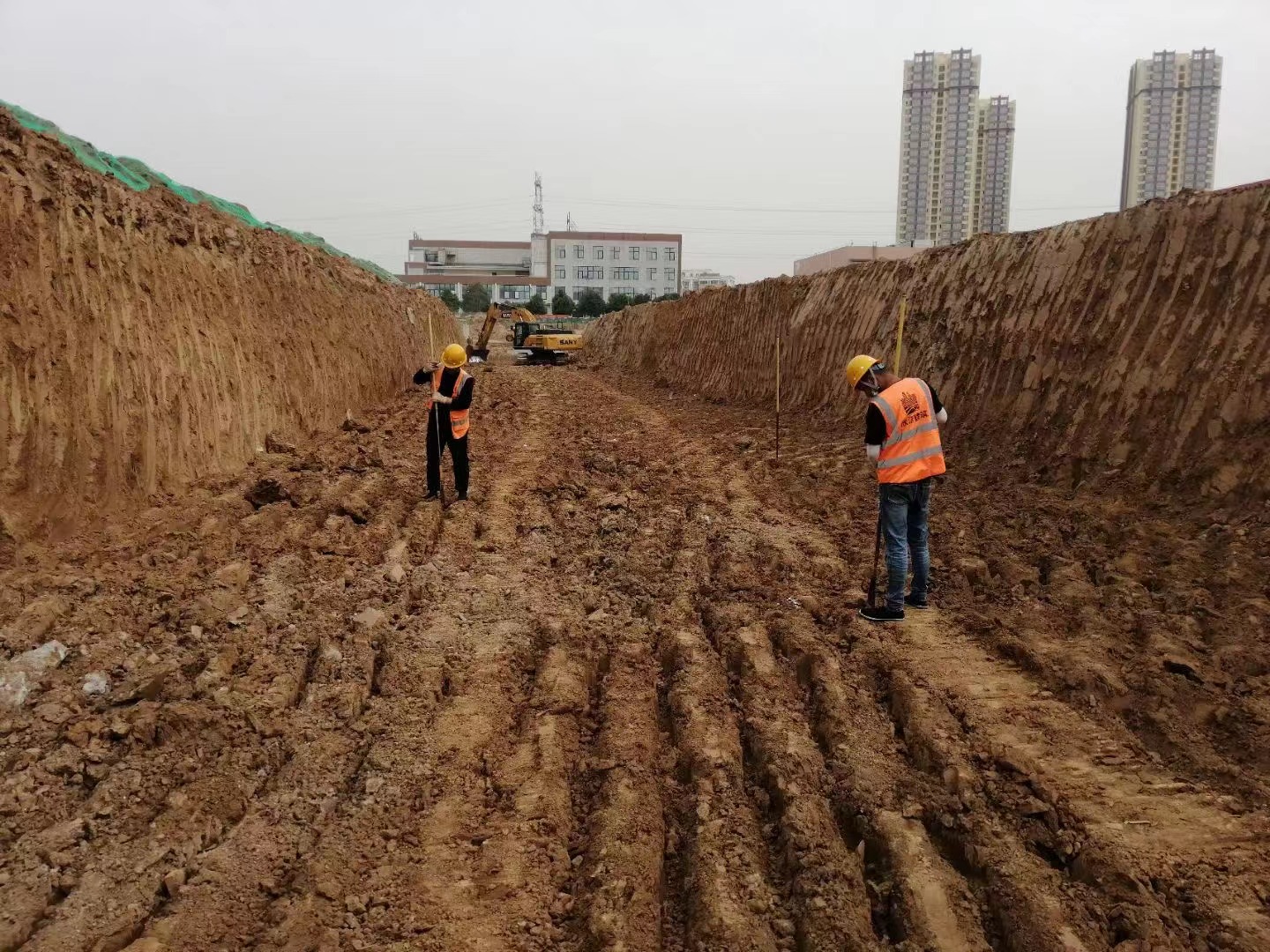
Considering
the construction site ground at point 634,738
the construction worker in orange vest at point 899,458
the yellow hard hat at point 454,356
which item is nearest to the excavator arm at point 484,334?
the yellow hard hat at point 454,356

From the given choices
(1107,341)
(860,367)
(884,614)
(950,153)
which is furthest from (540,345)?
(950,153)

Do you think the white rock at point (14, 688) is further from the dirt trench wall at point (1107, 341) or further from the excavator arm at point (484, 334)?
the excavator arm at point (484, 334)

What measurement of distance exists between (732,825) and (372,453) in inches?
285

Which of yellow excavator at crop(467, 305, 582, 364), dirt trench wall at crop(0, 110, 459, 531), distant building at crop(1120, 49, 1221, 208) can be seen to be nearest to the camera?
dirt trench wall at crop(0, 110, 459, 531)

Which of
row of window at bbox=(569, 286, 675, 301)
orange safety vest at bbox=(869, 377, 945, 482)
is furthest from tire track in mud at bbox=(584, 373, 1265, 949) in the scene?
row of window at bbox=(569, 286, 675, 301)

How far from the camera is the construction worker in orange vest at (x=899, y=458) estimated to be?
16.6ft

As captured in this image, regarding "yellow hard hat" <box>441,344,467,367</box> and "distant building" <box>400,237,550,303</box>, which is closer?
"yellow hard hat" <box>441,344,467,367</box>

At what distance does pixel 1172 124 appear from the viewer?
43.3m

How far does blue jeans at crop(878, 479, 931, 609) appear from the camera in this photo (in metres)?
5.12

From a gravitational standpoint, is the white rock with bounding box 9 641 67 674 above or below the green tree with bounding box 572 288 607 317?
below

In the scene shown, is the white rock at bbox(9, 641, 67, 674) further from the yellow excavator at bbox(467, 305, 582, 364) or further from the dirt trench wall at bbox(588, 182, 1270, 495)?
the yellow excavator at bbox(467, 305, 582, 364)

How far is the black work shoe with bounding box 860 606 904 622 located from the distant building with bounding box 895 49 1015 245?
168 feet

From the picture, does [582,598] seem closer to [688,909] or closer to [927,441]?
[927,441]

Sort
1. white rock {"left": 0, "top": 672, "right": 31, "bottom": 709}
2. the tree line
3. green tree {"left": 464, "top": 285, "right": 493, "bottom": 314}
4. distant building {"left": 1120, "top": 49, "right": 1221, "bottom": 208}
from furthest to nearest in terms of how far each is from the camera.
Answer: green tree {"left": 464, "top": 285, "right": 493, "bottom": 314} < the tree line < distant building {"left": 1120, "top": 49, "right": 1221, "bottom": 208} < white rock {"left": 0, "top": 672, "right": 31, "bottom": 709}
